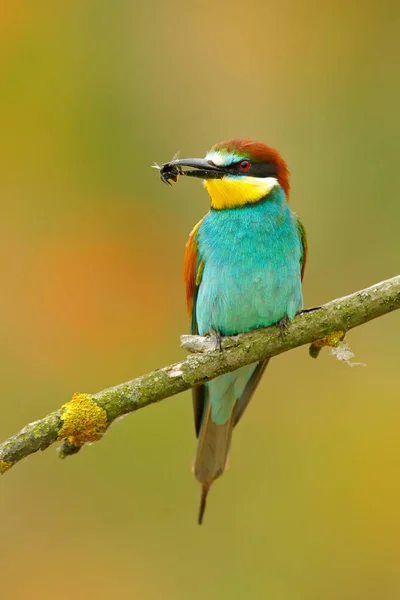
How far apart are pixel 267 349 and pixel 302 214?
180cm

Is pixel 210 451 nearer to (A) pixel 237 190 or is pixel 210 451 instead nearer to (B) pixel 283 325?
(B) pixel 283 325

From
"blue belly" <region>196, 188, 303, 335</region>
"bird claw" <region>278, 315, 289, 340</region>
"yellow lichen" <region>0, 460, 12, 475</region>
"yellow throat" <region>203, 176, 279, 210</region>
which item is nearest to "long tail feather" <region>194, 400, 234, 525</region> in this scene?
"blue belly" <region>196, 188, 303, 335</region>

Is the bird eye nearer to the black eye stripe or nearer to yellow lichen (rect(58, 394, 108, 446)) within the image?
the black eye stripe

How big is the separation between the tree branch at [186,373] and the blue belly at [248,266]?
0.30m

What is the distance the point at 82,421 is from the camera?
Result: 1.95 m

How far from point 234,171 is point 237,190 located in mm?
56

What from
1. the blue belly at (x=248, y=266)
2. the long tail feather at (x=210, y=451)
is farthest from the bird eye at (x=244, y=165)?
the long tail feather at (x=210, y=451)

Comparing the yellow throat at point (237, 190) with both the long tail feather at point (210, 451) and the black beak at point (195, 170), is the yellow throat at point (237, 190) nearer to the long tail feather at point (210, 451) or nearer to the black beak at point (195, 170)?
the black beak at point (195, 170)

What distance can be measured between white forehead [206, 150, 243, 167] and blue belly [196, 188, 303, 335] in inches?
5.5

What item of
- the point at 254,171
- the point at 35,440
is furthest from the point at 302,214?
the point at 35,440

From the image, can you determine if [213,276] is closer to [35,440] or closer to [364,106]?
[35,440]

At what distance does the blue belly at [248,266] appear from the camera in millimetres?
2449

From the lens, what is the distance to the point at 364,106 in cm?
414

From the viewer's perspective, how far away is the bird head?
2.48 meters
